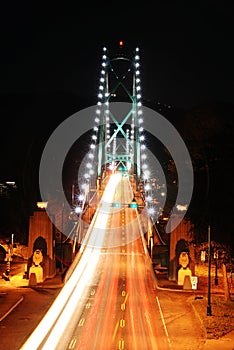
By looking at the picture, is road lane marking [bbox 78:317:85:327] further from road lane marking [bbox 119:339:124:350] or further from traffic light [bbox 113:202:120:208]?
traffic light [bbox 113:202:120:208]

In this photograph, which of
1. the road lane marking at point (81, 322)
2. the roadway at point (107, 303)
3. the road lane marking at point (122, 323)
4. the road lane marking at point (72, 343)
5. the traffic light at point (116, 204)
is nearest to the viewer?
the road lane marking at point (72, 343)

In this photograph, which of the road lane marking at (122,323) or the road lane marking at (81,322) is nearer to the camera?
the road lane marking at (81,322)

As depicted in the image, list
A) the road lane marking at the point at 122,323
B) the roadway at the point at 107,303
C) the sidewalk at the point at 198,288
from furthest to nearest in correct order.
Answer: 1. the road lane marking at the point at 122,323
2. the sidewalk at the point at 198,288
3. the roadway at the point at 107,303

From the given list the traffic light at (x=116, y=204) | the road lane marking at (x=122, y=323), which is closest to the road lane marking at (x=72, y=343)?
the road lane marking at (x=122, y=323)

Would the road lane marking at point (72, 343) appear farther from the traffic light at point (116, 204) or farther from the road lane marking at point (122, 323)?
the traffic light at point (116, 204)

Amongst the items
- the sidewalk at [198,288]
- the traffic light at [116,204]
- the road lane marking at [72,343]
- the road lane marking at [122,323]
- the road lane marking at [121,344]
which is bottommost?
the road lane marking at [121,344]

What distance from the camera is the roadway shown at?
17250 mm

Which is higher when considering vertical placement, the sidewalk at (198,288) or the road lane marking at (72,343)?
the sidewalk at (198,288)

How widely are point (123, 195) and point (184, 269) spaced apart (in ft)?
135

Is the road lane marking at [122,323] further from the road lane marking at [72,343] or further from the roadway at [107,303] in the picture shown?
the road lane marking at [72,343]

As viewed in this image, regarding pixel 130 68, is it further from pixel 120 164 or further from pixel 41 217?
pixel 41 217

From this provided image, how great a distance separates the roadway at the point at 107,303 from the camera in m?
17.2

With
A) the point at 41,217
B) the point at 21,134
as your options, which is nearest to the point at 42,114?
the point at 21,134

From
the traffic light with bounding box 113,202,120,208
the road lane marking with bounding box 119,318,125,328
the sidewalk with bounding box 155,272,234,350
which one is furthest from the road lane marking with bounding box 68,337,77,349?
the traffic light with bounding box 113,202,120,208
